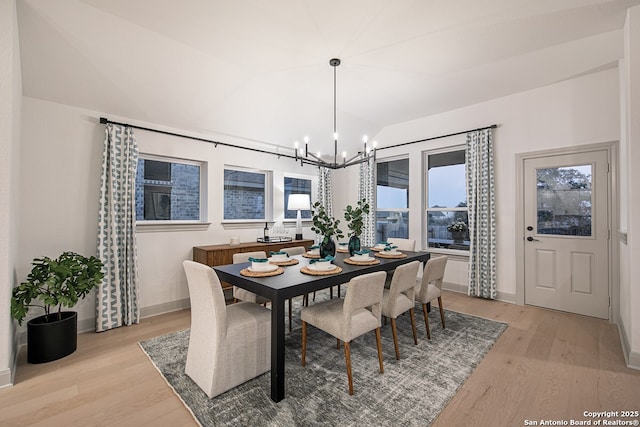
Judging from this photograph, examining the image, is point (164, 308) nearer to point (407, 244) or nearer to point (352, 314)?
point (352, 314)

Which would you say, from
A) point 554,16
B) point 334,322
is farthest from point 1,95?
point 554,16

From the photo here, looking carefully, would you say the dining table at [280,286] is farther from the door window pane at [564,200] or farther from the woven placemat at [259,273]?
the door window pane at [564,200]

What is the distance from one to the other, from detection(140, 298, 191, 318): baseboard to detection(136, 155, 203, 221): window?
1101 mm

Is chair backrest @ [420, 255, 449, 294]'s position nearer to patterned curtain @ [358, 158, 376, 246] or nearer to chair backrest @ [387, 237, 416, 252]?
chair backrest @ [387, 237, 416, 252]

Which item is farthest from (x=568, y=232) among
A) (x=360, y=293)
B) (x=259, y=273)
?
(x=259, y=273)

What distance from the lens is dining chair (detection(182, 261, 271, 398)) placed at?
1.86m

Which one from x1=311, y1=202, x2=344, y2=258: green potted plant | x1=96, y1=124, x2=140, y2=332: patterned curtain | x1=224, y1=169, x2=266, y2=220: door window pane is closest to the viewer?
x1=311, y1=202, x2=344, y2=258: green potted plant

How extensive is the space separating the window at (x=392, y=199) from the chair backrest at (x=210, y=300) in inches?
152

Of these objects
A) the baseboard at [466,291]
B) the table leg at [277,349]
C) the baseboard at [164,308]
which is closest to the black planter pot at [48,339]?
the baseboard at [164,308]

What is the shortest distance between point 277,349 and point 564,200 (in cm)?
386

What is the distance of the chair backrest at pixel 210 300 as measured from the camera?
1837 mm

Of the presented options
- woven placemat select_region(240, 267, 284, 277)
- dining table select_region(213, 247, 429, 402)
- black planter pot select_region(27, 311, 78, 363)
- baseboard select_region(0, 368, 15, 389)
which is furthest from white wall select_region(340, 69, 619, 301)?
baseboard select_region(0, 368, 15, 389)

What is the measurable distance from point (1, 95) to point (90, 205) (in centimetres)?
136

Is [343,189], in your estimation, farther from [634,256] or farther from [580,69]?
[634,256]
